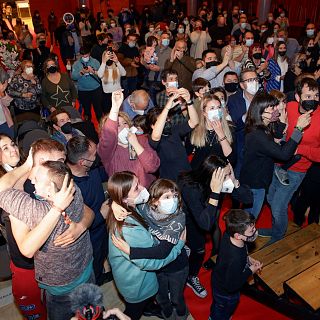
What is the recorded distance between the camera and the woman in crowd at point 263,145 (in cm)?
320

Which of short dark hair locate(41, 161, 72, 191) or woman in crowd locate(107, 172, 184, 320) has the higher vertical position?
short dark hair locate(41, 161, 72, 191)

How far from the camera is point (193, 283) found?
3518mm

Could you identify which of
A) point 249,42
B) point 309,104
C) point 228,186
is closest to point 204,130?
point 228,186

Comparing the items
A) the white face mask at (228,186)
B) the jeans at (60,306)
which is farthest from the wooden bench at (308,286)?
the jeans at (60,306)

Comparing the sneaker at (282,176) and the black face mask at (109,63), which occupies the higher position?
the black face mask at (109,63)

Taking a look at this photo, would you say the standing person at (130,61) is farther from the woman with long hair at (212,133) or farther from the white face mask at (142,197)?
the white face mask at (142,197)

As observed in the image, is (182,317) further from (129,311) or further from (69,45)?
(69,45)

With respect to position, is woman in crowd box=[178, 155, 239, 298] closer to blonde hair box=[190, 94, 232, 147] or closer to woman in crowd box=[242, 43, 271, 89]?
blonde hair box=[190, 94, 232, 147]

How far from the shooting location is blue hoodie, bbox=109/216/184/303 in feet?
Result: 7.94

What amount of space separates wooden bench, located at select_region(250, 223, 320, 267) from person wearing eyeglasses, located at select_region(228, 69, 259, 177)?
1.06 meters

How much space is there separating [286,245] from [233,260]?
141cm

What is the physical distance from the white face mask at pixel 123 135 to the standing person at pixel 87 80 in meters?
3.05

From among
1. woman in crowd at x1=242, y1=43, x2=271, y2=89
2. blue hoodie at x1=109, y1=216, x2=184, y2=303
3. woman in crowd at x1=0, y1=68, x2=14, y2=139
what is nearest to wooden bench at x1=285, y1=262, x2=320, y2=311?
blue hoodie at x1=109, y1=216, x2=184, y2=303

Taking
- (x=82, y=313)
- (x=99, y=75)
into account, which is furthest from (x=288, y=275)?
(x=99, y=75)
